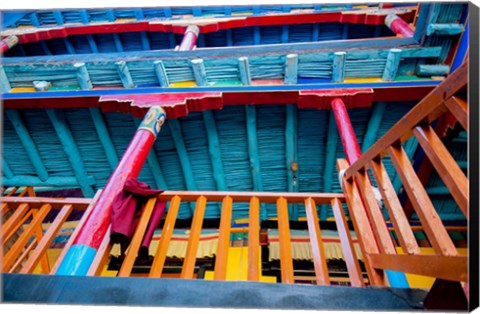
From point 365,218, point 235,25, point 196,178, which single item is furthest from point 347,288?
point 235,25

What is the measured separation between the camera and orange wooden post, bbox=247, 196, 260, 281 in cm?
181

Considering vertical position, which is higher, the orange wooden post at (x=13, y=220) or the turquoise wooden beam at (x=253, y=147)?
the turquoise wooden beam at (x=253, y=147)

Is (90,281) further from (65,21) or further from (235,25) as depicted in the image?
(65,21)

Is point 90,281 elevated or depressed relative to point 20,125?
depressed

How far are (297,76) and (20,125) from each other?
13.9ft

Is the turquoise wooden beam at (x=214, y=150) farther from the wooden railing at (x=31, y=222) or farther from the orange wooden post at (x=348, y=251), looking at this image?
the orange wooden post at (x=348, y=251)

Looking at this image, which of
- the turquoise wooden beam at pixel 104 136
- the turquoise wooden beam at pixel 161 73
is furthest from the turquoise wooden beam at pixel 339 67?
the turquoise wooden beam at pixel 104 136

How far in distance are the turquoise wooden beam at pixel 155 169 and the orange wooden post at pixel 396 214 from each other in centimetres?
367

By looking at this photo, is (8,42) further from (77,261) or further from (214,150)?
(77,261)

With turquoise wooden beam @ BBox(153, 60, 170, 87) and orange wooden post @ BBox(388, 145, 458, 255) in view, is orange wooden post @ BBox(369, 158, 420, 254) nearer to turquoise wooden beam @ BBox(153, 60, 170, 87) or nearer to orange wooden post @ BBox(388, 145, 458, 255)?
orange wooden post @ BBox(388, 145, 458, 255)

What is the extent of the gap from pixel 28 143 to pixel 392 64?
5.48 meters

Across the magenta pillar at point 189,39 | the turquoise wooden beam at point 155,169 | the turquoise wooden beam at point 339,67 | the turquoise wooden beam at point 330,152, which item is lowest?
the turquoise wooden beam at point 155,169

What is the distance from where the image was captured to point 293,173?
4.88 meters

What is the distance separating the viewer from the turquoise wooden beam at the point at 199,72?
4199mm
